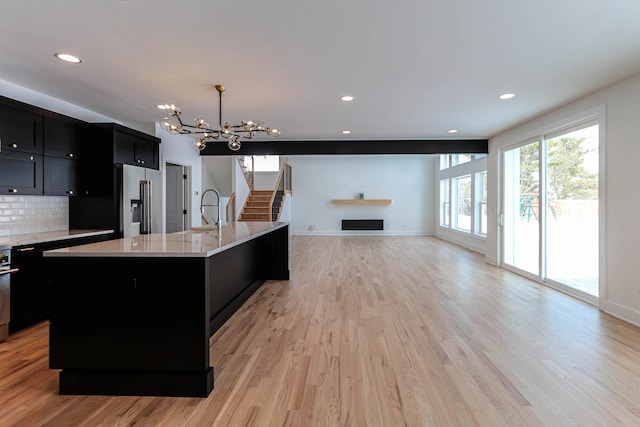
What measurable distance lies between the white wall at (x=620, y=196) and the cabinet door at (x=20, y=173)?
6349mm

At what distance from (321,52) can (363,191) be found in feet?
31.7

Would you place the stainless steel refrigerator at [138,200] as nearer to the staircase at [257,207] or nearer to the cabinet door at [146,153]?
the cabinet door at [146,153]

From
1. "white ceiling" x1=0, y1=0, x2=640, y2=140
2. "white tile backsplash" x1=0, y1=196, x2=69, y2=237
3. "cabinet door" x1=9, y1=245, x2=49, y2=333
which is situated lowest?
"cabinet door" x1=9, y1=245, x2=49, y2=333

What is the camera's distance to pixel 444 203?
11.3 metres

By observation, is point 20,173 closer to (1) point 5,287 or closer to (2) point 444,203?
(1) point 5,287

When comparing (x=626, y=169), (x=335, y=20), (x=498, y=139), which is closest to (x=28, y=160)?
(x=335, y=20)

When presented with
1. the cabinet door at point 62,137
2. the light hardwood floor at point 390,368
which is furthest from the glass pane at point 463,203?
the cabinet door at point 62,137

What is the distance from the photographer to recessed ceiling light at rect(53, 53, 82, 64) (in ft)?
9.67

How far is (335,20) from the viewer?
2391mm

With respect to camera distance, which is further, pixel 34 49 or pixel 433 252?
pixel 433 252

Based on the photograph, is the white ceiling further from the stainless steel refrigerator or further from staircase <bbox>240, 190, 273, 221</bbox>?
staircase <bbox>240, 190, 273, 221</bbox>

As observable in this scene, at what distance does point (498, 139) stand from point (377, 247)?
4.24 m

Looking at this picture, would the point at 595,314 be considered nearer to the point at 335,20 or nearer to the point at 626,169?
the point at 626,169

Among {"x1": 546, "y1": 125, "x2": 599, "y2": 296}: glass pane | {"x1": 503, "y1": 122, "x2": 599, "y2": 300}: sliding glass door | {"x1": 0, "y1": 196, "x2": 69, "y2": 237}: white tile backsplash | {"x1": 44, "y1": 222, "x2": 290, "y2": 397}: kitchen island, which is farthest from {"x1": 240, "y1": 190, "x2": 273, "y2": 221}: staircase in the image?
{"x1": 44, "y1": 222, "x2": 290, "y2": 397}: kitchen island
